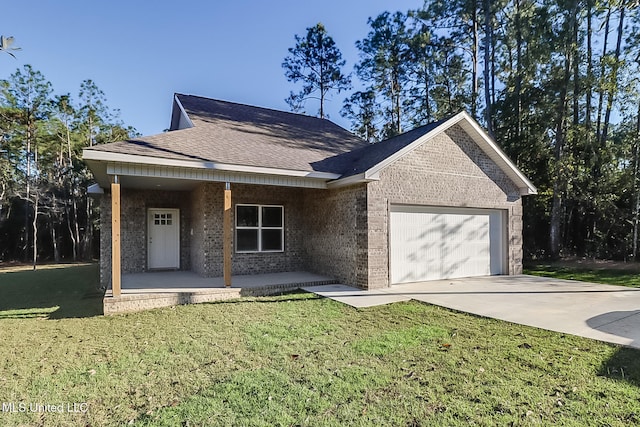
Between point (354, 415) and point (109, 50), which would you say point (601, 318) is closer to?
point (354, 415)

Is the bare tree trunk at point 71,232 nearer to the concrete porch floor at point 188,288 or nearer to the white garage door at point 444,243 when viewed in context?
the concrete porch floor at point 188,288

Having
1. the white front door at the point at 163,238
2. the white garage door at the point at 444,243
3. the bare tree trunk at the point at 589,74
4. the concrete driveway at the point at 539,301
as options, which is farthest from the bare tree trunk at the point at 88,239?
the bare tree trunk at the point at 589,74

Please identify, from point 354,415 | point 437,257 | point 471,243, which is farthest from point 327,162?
point 354,415

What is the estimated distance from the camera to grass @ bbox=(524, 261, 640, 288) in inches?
426

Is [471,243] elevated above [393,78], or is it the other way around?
[393,78]

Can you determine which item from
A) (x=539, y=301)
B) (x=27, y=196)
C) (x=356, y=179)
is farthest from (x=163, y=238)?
(x=27, y=196)

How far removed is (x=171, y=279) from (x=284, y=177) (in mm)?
4352

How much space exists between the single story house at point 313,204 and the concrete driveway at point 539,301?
0.89 metres

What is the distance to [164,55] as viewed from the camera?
567 inches

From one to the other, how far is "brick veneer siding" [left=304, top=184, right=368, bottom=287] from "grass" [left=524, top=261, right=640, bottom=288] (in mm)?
7340

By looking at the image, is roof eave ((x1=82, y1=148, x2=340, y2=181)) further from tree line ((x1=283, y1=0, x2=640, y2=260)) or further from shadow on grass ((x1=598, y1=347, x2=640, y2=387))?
tree line ((x1=283, y1=0, x2=640, y2=260))

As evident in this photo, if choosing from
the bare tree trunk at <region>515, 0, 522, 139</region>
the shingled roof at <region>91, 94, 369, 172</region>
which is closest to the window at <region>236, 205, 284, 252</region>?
the shingled roof at <region>91, 94, 369, 172</region>

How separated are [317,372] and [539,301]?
229 inches

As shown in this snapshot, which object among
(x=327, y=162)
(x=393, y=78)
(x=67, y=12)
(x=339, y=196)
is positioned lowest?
(x=339, y=196)
